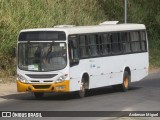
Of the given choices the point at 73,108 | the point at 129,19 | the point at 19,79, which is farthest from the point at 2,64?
the point at 129,19

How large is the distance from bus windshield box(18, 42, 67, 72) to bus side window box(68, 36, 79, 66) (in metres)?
0.26

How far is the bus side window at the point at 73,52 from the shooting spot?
78.5 ft

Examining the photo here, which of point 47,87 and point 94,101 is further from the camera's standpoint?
point 47,87

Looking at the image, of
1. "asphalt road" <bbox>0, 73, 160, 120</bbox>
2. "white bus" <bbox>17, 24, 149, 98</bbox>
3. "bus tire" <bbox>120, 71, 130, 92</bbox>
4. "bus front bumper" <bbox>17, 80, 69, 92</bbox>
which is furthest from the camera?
"bus tire" <bbox>120, 71, 130, 92</bbox>

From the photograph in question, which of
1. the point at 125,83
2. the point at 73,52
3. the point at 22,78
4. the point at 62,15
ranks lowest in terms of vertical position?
the point at 125,83

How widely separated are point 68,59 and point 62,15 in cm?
1803

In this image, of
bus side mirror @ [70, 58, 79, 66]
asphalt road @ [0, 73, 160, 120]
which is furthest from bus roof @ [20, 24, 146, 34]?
asphalt road @ [0, 73, 160, 120]

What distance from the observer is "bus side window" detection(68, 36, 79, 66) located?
2394cm

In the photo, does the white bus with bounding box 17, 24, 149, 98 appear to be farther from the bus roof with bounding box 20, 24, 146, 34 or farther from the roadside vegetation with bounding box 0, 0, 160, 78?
the roadside vegetation with bounding box 0, 0, 160, 78

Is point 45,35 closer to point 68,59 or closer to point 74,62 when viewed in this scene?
point 68,59

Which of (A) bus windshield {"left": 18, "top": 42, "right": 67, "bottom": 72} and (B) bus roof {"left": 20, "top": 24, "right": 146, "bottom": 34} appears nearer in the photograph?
(A) bus windshield {"left": 18, "top": 42, "right": 67, "bottom": 72}

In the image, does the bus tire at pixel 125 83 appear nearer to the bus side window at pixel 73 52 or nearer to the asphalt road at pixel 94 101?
the asphalt road at pixel 94 101

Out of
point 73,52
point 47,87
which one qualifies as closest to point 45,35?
point 73,52

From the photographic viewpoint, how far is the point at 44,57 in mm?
23844
